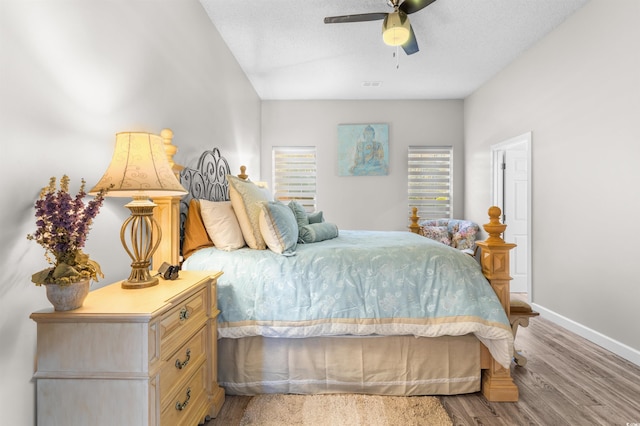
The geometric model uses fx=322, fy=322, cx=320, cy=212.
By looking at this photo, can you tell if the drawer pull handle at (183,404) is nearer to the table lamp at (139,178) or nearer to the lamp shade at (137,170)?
the table lamp at (139,178)

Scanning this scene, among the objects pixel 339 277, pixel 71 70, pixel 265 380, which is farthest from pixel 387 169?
pixel 71 70

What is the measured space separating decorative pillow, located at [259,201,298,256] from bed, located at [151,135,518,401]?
0.01 meters

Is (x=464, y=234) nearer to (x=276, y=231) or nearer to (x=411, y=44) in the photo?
(x=411, y=44)

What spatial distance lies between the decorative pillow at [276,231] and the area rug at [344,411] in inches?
34.6

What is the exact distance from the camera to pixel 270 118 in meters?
5.20

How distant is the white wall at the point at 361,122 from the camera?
521cm

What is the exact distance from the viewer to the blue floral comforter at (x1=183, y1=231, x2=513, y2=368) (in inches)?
73.4

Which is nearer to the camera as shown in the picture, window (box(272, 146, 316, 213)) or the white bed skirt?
the white bed skirt

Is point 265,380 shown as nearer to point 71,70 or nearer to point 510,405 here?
point 510,405

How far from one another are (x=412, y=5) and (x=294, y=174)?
10.5 feet

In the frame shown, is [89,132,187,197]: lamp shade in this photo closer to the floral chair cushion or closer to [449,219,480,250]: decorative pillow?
the floral chair cushion

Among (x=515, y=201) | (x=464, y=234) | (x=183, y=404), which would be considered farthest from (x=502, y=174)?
(x=183, y=404)

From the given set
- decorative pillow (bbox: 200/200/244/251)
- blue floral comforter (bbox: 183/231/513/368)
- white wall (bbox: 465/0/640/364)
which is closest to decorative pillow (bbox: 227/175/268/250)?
decorative pillow (bbox: 200/200/244/251)

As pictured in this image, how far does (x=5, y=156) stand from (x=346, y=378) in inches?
76.2
